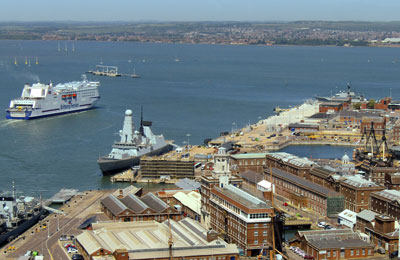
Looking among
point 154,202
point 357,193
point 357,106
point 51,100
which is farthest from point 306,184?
point 51,100

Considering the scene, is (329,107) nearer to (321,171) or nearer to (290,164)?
(290,164)

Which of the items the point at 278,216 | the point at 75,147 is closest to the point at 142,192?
the point at 278,216

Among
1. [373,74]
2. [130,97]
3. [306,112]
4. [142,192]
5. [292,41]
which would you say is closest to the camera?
[142,192]

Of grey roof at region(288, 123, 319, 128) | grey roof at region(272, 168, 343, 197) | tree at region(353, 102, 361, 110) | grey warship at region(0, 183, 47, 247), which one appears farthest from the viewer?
tree at region(353, 102, 361, 110)

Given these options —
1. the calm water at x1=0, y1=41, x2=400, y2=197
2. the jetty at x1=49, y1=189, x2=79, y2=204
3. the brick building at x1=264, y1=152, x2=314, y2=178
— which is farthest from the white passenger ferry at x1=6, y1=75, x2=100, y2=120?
the brick building at x1=264, y1=152, x2=314, y2=178

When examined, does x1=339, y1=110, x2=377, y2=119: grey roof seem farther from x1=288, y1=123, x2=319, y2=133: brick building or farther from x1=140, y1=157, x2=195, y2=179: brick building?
x1=140, y1=157, x2=195, y2=179: brick building

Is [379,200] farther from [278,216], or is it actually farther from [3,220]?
[3,220]
